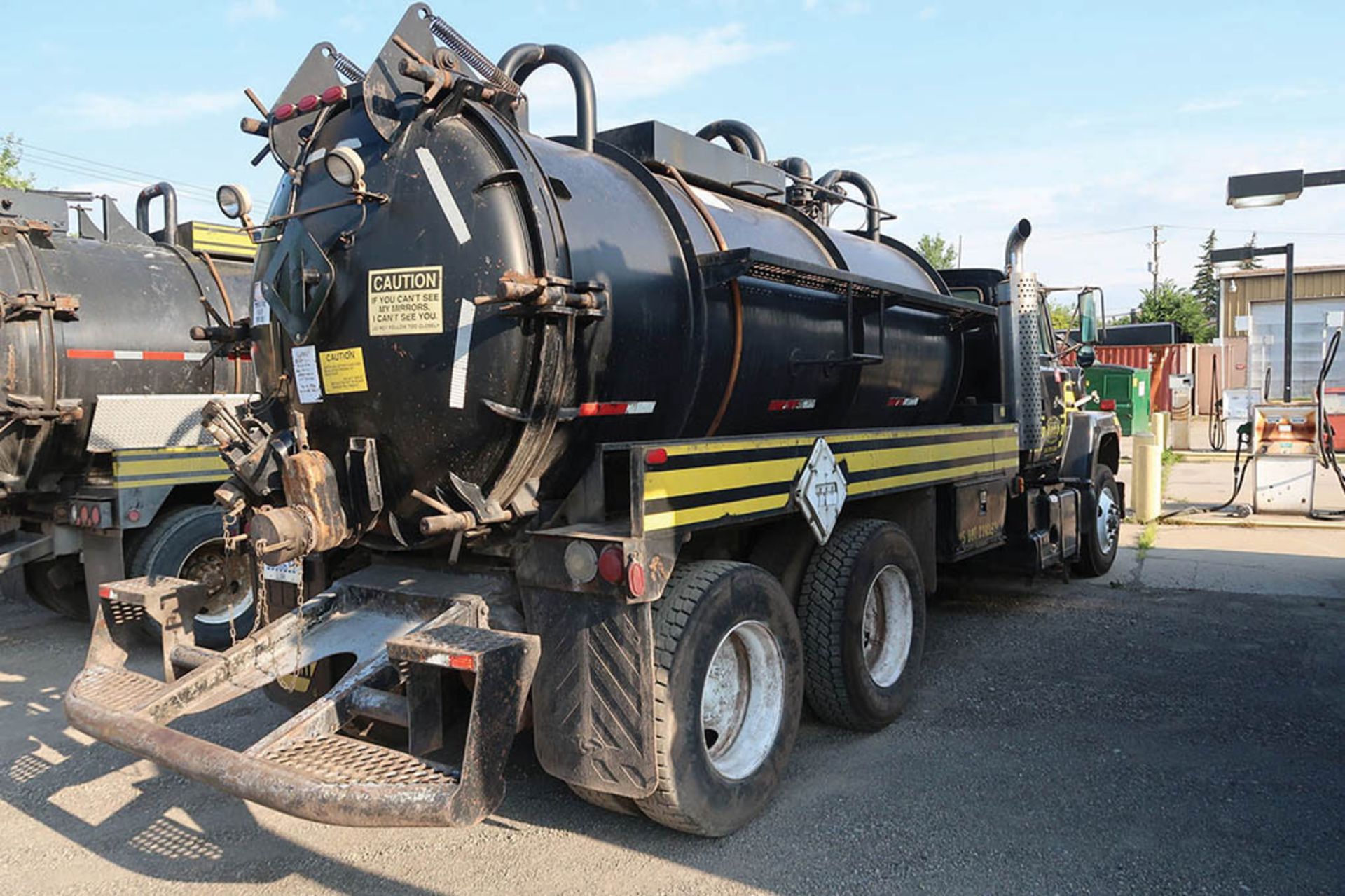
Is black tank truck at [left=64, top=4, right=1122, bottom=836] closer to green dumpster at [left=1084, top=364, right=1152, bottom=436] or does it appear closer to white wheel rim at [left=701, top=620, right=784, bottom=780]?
white wheel rim at [left=701, top=620, right=784, bottom=780]

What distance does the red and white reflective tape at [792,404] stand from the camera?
4855 mm

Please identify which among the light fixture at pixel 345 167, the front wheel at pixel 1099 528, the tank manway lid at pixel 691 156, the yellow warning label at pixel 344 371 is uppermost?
the tank manway lid at pixel 691 156

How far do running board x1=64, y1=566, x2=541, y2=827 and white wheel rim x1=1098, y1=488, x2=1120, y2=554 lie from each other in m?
6.64

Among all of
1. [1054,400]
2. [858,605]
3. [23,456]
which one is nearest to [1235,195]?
[1054,400]

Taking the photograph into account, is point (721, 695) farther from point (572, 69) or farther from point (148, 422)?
point (148, 422)

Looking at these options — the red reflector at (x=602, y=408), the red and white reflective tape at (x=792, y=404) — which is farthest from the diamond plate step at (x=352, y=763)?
the red and white reflective tape at (x=792, y=404)

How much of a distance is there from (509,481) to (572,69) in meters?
2.03

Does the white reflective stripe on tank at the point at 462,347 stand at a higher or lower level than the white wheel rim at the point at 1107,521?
higher

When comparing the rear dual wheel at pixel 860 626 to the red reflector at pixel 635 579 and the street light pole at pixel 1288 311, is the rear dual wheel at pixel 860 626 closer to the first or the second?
the red reflector at pixel 635 579

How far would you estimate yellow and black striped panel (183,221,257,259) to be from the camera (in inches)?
316

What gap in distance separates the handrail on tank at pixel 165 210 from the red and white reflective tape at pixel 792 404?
5.81 meters

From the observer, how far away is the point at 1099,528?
344 inches

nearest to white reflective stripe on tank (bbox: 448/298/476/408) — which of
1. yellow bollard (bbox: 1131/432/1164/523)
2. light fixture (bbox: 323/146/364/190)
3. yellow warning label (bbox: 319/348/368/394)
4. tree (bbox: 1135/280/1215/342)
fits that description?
yellow warning label (bbox: 319/348/368/394)

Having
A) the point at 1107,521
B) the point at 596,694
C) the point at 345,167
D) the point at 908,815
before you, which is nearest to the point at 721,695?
the point at 596,694
